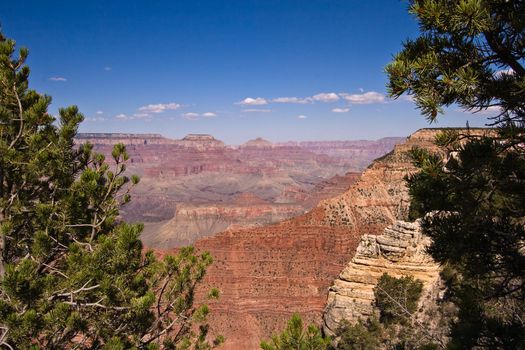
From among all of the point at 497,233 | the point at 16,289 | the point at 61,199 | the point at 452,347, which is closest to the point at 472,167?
the point at 497,233

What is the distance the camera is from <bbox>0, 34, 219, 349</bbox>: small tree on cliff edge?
6.18m

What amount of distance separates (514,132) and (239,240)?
1724 inches

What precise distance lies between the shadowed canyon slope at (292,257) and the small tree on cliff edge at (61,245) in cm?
3233

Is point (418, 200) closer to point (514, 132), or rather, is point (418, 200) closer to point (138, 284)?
point (514, 132)

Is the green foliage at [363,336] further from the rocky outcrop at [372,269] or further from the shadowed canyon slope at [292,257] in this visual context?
the shadowed canyon slope at [292,257]

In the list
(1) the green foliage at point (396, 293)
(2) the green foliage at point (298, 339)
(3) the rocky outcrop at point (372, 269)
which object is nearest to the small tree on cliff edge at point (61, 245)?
(2) the green foliage at point (298, 339)

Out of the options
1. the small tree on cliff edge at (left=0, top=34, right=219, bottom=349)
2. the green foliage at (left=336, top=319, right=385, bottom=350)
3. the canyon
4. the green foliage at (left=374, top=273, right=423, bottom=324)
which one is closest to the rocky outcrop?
the green foliage at (left=374, top=273, right=423, bottom=324)

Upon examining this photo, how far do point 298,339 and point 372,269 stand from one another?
20221 millimetres

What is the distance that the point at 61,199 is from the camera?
311 inches

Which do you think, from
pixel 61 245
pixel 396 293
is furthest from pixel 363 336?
pixel 61 245

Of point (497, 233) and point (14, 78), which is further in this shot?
point (14, 78)

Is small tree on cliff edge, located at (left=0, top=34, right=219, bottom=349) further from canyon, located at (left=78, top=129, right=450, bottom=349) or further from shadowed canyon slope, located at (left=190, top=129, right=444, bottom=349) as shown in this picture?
shadowed canyon slope, located at (left=190, top=129, right=444, bottom=349)

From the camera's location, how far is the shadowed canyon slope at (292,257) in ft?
133

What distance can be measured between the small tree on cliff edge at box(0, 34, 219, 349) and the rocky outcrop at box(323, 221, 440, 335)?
17.1 meters
